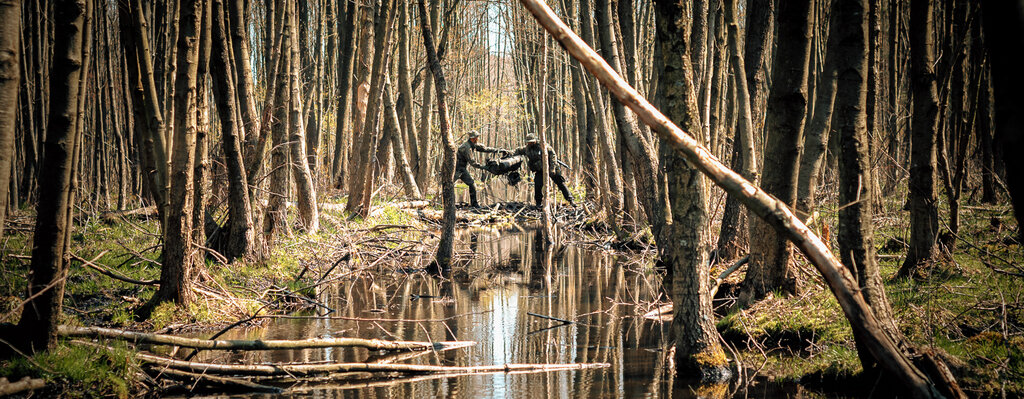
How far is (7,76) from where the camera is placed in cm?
380

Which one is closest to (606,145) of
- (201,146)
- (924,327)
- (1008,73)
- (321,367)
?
(201,146)

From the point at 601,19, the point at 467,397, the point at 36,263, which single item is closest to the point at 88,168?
the point at 601,19

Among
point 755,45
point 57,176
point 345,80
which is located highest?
point 345,80

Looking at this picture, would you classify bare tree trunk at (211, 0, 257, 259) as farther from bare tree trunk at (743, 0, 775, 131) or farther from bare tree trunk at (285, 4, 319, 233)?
bare tree trunk at (743, 0, 775, 131)

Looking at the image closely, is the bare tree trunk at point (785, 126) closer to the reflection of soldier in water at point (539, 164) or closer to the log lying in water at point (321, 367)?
the log lying in water at point (321, 367)

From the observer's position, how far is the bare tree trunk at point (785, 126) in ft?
18.0

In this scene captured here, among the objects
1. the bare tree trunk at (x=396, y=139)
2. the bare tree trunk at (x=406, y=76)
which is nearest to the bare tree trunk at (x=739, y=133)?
the bare tree trunk at (x=396, y=139)

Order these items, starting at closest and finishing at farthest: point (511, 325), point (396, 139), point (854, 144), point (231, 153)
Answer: point (854, 144) → point (511, 325) → point (231, 153) → point (396, 139)

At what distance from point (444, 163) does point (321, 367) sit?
17.3 ft

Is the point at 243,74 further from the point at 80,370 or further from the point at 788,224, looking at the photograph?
the point at 788,224

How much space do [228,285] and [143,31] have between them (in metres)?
2.99

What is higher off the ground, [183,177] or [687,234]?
[183,177]

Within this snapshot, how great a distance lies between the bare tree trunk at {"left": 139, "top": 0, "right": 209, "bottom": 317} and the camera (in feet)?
21.3

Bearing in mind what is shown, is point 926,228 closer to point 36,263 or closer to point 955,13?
point 955,13
